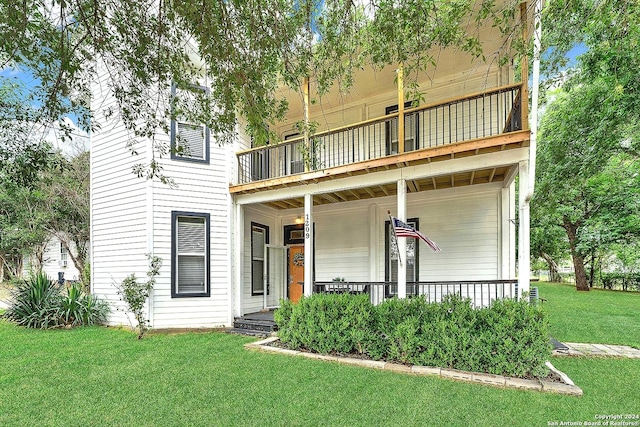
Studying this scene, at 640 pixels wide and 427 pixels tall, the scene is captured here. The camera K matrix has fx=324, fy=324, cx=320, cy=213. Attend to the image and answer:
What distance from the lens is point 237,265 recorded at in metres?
8.12

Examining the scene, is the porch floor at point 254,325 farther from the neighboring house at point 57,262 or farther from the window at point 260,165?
the neighboring house at point 57,262

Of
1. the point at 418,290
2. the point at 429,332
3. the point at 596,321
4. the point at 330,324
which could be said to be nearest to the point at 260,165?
the point at 330,324

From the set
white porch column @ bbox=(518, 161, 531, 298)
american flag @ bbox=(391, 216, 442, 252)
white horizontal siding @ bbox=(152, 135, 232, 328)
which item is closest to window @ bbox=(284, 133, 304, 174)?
white horizontal siding @ bbox=(152, 135, 232, 328)

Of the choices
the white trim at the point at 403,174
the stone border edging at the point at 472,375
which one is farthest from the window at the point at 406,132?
the stone border edging at the point at 472,375

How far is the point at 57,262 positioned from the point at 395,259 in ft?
63.5

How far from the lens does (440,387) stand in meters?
4.29

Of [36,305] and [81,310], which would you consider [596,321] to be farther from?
[36,305]

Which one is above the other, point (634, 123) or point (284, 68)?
point (634, 123)

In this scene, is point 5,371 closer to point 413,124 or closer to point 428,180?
point 428,180

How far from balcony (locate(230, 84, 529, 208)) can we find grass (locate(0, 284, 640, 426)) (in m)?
3.12

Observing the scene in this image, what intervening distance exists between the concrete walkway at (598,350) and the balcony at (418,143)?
11.5 feet

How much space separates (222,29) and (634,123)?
1046 cm

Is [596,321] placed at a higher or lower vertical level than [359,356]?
lower

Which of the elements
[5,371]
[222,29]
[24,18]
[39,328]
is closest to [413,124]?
[222,29]
